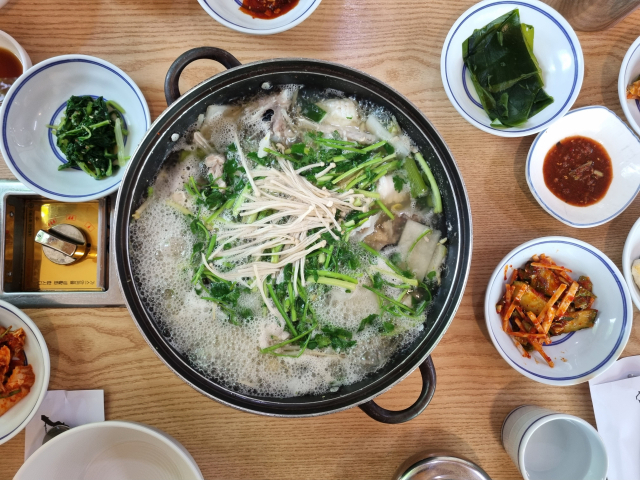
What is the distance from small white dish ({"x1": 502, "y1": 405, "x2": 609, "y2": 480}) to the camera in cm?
174

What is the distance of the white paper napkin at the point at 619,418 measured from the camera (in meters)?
1.88

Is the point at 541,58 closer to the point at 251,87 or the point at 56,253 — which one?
the point at 251,87

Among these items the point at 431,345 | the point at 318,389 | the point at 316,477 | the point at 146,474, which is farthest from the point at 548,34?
the point at 146,474

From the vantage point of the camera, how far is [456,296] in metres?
1.59

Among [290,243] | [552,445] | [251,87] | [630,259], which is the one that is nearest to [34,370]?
[290,243]

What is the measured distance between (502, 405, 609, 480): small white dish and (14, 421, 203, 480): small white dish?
4.27 ft

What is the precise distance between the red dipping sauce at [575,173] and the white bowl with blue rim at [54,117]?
5.75 ft

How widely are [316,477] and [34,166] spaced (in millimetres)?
1810

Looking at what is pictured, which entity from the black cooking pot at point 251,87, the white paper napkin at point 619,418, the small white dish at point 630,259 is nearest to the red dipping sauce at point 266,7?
the black cooking pot at point 251,87

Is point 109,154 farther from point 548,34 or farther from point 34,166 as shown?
point 548,34

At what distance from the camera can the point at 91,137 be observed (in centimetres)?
174

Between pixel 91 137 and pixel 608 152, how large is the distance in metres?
2.23

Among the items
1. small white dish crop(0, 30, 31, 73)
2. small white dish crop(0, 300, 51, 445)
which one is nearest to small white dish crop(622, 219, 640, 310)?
small white dish crop(0, 300, 51, 445)

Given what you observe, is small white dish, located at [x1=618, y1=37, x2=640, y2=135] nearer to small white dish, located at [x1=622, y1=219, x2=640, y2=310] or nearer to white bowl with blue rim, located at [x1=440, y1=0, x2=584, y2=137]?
white bowl with blue rim, located at [x1=440, y1=0, x2=584, y2=137]
